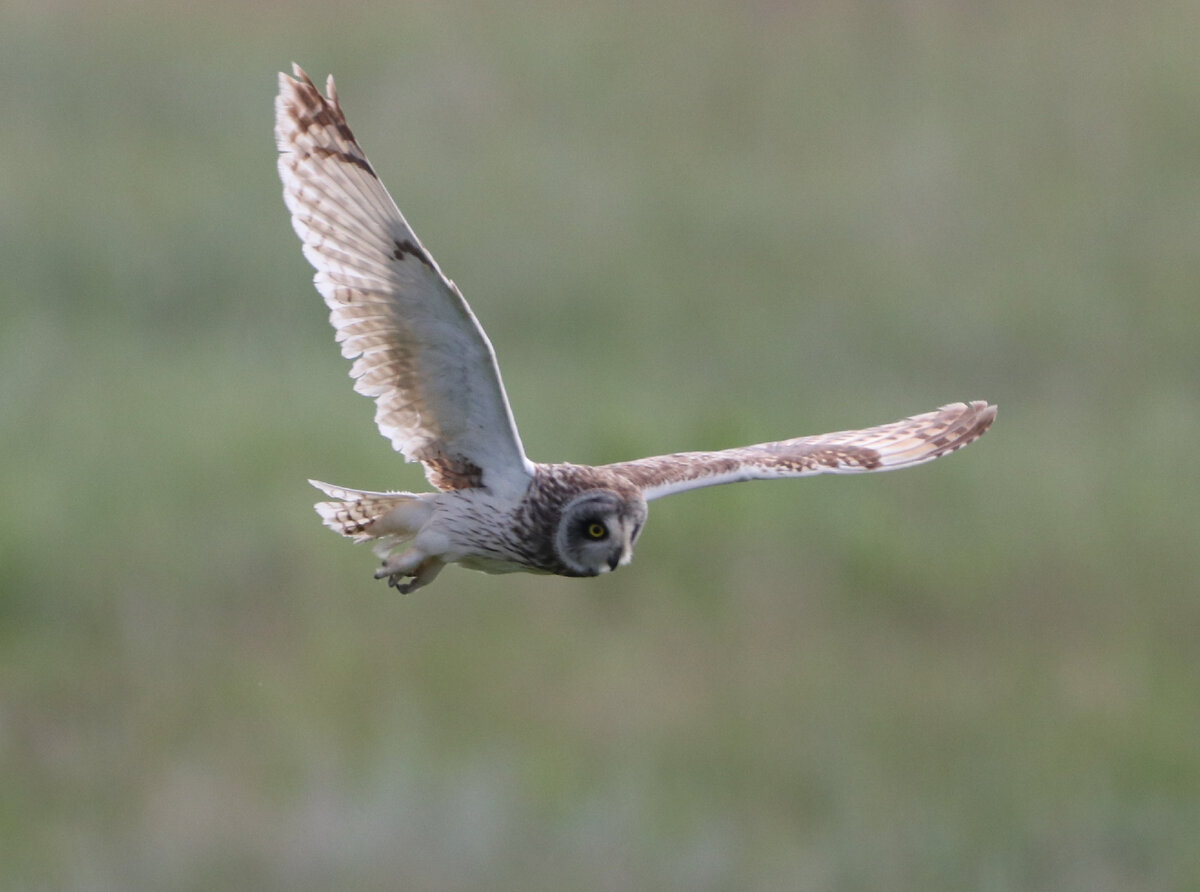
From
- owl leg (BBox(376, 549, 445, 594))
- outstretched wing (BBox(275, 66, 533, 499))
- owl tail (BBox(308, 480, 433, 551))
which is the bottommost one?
owl leg (BBox(376, 549, 445, 594))

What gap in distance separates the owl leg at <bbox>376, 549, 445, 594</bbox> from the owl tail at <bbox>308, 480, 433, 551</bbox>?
87mm

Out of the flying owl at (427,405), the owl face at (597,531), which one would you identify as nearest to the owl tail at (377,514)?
the flying owl at (427,405)

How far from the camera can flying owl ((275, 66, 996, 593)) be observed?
5.45m

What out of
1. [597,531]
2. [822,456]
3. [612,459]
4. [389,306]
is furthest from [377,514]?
[612,459]

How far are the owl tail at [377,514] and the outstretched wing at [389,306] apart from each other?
14 centimetres

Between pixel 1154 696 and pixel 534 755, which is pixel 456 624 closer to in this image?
pixel 534 755

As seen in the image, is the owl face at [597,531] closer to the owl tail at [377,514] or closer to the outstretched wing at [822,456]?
the outstretched wing at [822,456]

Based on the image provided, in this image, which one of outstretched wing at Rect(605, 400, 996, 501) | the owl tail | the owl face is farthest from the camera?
outstretched wing at Rect(605, 400, 996, 501)

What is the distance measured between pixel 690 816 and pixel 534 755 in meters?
0.93

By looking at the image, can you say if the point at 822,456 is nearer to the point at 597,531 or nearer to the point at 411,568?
the point at 597,531

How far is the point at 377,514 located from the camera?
5945mm

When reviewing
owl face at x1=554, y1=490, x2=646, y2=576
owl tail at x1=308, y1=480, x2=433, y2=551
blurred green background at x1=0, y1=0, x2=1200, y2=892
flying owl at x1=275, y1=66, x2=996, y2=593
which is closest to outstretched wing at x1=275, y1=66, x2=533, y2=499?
flying owl at x1=275, y1=66, x2=996, y2=593

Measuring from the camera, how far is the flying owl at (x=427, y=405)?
5449mm

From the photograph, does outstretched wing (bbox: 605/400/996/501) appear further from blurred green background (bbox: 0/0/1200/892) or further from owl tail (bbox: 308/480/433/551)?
blurred green background (bbox: 0/0/1200/892)
